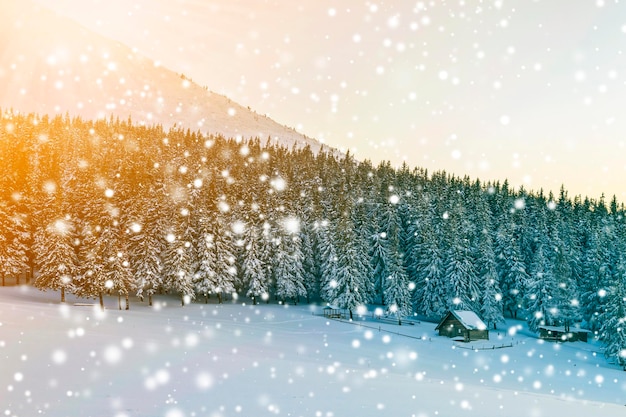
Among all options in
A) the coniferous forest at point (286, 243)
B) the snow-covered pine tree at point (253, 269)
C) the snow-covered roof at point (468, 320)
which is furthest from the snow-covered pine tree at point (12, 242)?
the snow-covered roof at point (468, 320)

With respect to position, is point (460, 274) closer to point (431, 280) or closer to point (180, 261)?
point (431, 280)

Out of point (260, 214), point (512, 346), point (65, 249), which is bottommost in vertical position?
point (512, 346)

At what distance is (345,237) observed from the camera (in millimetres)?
68312

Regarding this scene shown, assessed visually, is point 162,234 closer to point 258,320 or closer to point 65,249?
point 65,249

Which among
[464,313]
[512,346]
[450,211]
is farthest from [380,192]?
[512,346]

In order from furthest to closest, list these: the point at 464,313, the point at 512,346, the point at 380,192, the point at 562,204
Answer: the point at 562,204 < the point at 380,192 < the point at 464,313 < the point at 512,346

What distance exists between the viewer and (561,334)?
6650 centimetres

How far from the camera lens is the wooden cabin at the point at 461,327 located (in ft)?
196

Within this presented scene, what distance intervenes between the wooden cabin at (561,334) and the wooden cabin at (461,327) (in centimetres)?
1030

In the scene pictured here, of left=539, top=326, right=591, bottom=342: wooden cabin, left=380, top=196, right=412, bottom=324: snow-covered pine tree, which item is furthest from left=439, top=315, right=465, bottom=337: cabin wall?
left=539, top=326, right=591, bottom=342: wooden cabin

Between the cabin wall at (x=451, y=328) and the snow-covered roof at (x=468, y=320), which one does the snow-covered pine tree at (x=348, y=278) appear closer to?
the cabin wall at (x=451, y=328)

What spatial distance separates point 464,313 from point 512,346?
654 centimetres

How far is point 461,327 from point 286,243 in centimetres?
2544

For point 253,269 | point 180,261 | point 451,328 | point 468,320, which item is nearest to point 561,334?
point 468,320
